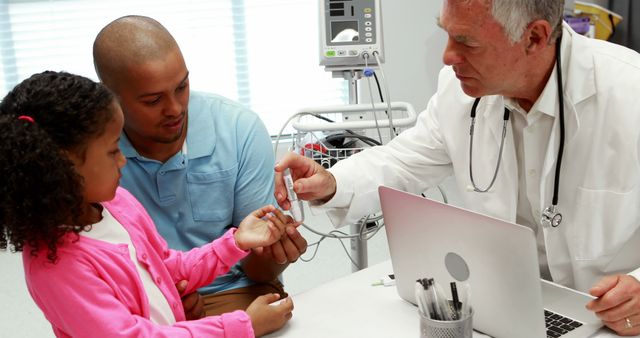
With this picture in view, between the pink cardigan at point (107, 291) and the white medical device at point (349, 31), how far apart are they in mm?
1169

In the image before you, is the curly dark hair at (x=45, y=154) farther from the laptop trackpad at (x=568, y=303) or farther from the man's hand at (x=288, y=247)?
the laptop trackpad at (x=568, y=303)

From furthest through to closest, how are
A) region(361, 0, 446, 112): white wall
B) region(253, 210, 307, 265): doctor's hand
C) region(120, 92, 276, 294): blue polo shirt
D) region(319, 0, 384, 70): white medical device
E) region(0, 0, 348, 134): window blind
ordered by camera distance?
region(361, 0, 446, 112): white wall
region(0, 0, 348, 134): window blind
region(319, 0, 384, 70): white medical device
region(120, 92, 276, 294): blue polo shirt
region(253, 210, 307, 265): doctor's hand

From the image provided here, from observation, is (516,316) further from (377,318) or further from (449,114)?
(449,114)

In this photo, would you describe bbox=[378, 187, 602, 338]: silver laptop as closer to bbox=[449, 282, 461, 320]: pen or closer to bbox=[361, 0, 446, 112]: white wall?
bbox=[449, 282, 461, 320]: pen

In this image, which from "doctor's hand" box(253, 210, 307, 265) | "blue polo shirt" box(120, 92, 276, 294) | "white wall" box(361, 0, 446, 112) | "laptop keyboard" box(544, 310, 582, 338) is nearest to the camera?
"laptop keyboard" box(544, 310, 582, 338)

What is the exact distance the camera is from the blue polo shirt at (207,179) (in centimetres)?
157

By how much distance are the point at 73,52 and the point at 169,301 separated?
265 centimetres

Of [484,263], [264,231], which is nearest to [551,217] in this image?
[484,263]

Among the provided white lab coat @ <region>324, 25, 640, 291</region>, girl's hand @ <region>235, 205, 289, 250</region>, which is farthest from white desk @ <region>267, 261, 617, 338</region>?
white lab coat @ <region>324, 25, 640, 291</region>

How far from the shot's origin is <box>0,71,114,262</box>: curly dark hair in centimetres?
100

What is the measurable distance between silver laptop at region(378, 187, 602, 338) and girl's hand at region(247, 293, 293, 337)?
0.22 meters

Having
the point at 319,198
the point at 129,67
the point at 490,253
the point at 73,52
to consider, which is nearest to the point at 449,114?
the point at 319,198

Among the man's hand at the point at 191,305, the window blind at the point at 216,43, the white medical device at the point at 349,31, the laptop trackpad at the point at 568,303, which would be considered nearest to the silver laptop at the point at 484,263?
the laptop trackpad at the point at 568,303

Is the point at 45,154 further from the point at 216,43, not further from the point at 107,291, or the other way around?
the point at 216,43
